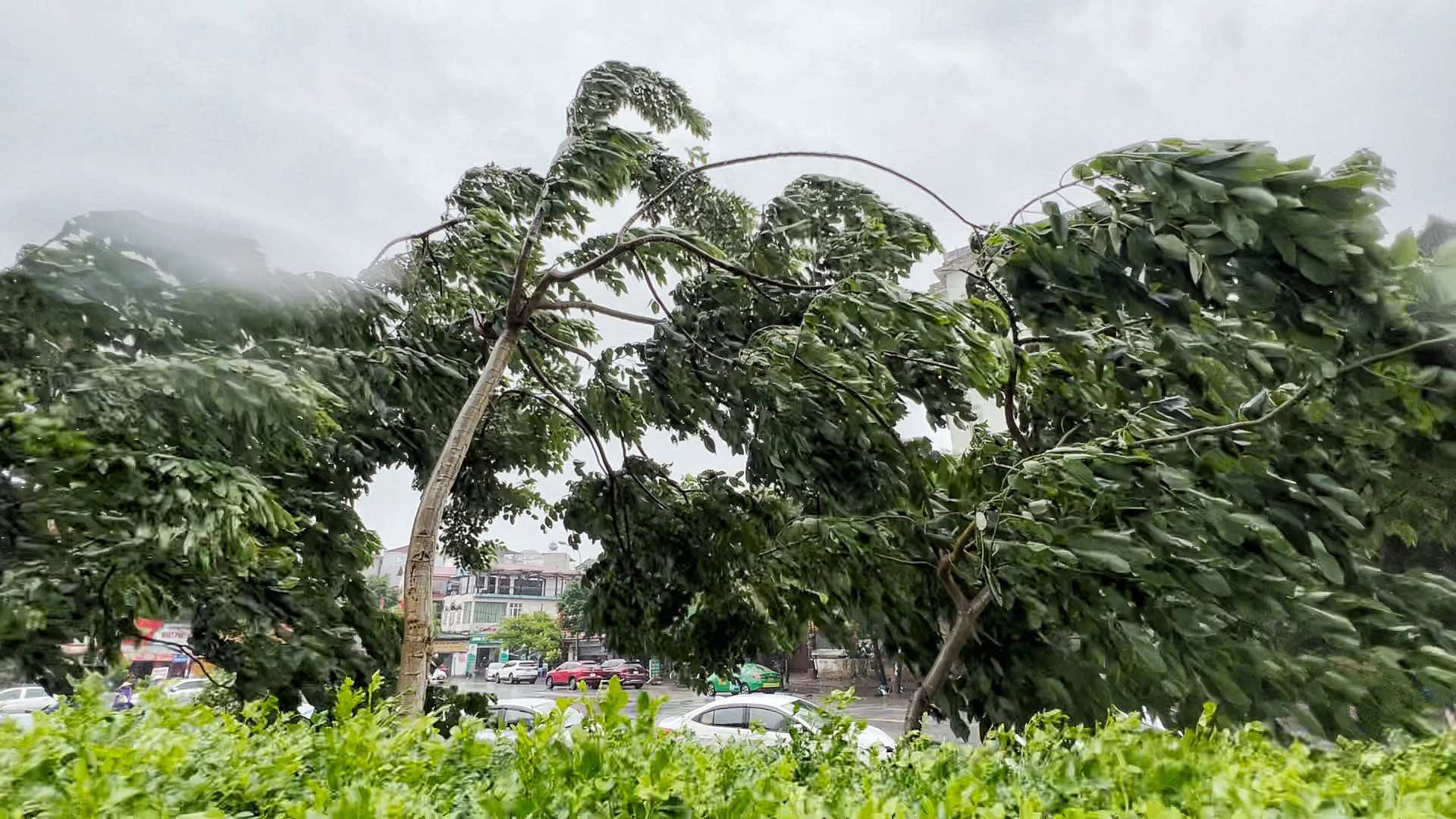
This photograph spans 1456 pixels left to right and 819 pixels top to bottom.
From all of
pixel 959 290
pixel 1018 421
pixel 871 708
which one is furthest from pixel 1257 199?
pixel 871 708

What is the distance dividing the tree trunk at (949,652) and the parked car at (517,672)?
34.6 meters

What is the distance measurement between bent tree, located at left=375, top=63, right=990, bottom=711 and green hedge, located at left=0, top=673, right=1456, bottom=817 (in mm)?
1630

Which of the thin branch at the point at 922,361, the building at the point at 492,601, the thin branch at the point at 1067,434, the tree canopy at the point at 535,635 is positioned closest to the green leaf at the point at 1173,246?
the thin branch at the point at 1067,434

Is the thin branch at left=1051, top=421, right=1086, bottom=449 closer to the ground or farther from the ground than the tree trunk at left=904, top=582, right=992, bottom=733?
farther from the ground

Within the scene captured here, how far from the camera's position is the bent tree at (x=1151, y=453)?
1.47 m

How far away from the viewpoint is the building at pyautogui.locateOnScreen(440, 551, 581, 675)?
4338 centimetres

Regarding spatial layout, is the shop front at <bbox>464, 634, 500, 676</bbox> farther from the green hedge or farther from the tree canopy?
the green hedge

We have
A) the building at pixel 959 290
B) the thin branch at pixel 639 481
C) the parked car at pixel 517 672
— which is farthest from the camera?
the parked car at pixel 517 672

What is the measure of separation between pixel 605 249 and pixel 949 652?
10.7ft

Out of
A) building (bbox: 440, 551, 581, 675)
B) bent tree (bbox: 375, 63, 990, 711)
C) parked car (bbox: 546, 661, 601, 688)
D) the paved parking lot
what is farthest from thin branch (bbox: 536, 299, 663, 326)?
building (bbox: 440, 551, 581, 675)

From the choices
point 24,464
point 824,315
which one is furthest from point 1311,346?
point 24,464

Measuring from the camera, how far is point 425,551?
11.6 ft

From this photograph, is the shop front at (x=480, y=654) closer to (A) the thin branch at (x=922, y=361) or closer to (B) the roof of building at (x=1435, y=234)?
(A) the thin branch at (x=922, y=361)

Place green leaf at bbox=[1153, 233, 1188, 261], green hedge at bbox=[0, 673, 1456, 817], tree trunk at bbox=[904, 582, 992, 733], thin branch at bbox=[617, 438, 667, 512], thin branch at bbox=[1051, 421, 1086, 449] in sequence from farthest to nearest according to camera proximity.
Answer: thin branch at bbox=[617, 438, 667, 512] < tree trunk at bbox=[904, 582, 992, 733] < thin branch at bbox=[1051, 421, 1086, 449] < green leaf at bbox=[1153, 233, 1188, 261] < green hedge at bbox=[0, 673, 1456, 817]
